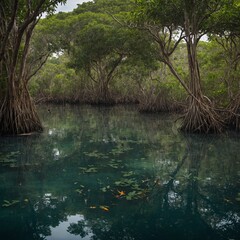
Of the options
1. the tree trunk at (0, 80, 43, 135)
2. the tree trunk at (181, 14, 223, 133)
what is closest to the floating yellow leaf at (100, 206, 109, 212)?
the tree trunk at (0, 80, 43, 135)

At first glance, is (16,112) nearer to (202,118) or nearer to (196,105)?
(196,105)

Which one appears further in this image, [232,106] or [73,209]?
[232,106]

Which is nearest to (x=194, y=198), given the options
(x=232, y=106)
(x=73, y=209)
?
(x=73, y=209)

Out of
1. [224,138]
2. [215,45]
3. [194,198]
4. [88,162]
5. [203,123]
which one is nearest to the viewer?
[194,198]

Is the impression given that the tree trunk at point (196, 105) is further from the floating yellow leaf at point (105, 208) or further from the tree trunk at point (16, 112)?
the floating yellow leaf at point (105, 208)

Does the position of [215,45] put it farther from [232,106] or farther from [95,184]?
[95,184]

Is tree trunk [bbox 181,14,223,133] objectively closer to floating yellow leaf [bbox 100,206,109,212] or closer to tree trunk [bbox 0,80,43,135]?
tree trunk [bbox 0,80,43,135]

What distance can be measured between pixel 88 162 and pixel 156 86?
1333 centimetres

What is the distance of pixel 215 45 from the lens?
15.9m

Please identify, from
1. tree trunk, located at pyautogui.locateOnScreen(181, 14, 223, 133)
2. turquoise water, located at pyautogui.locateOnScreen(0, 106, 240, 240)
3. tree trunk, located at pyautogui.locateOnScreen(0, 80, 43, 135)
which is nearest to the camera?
turquoise water, located at pyautogui.locateOnScreen(0, 106, 240, 240)

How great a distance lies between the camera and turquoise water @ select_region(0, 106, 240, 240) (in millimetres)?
3812

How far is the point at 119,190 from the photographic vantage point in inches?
198

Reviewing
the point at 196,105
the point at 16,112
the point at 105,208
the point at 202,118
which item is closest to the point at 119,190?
the point at 105,208

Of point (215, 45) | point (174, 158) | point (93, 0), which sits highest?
point (93, 0)
